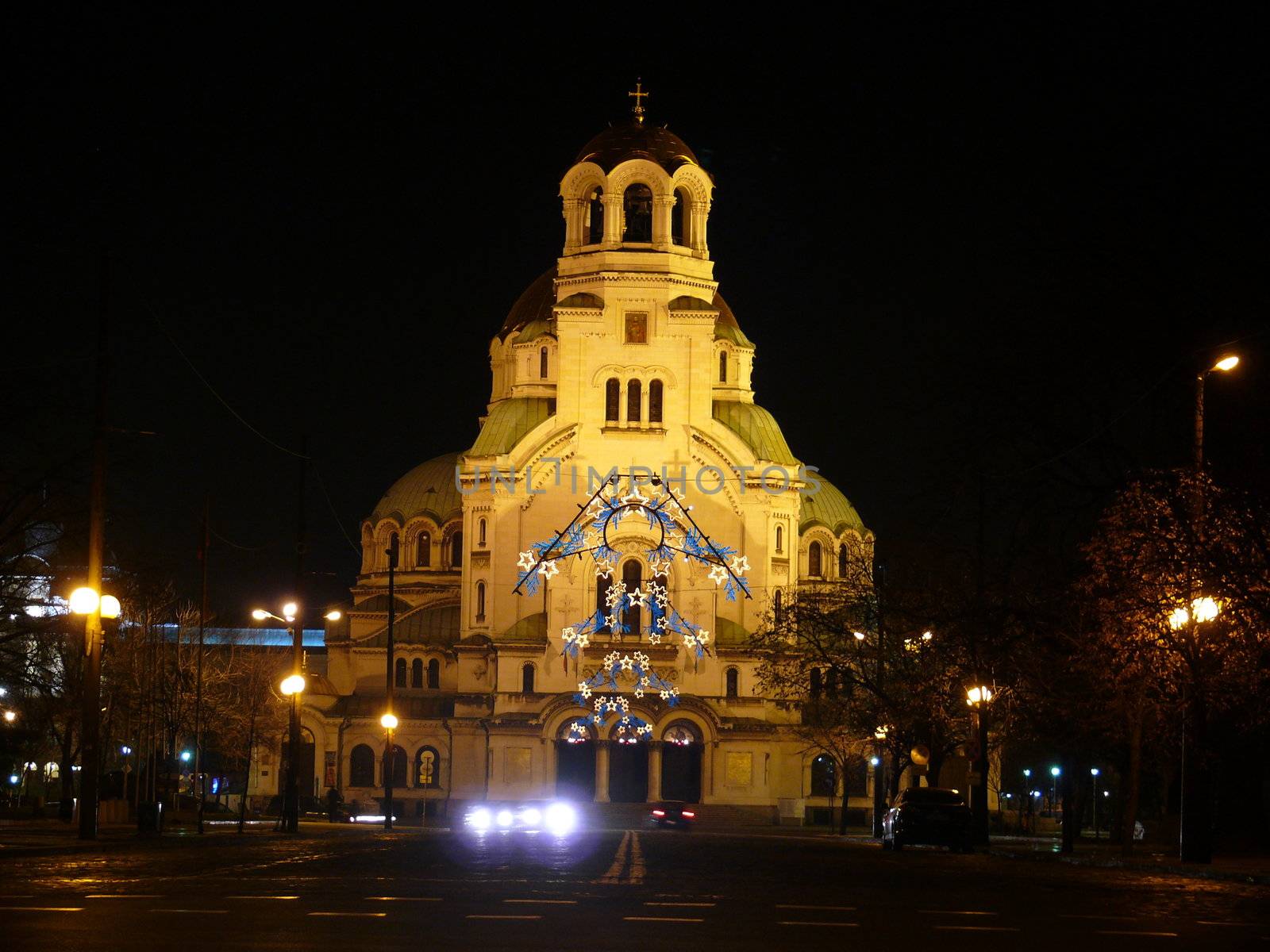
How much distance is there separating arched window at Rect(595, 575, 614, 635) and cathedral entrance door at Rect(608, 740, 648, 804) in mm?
5132

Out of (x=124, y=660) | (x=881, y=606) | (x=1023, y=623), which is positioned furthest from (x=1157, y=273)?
(x=124, y=660)

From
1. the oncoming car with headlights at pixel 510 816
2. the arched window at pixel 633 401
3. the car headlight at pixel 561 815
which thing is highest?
the arched window at pixel 633 401

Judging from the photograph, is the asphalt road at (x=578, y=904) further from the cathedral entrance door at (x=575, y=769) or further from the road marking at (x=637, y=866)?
the cathedral entrance door at (x=575, y=769)

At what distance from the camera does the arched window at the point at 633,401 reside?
3691 inches

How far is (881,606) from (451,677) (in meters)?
56.8

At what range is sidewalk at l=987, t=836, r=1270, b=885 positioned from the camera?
3086 cm

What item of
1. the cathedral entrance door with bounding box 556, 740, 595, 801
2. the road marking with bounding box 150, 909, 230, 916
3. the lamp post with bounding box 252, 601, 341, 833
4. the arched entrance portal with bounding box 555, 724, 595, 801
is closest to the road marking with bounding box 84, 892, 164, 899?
the road marking with bounding box 150, 909, 230, 916

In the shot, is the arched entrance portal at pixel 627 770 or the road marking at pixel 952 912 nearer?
the road marking at pixel 952 912

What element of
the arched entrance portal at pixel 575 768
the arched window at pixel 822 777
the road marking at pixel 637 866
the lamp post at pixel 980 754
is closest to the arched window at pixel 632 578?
the arched entrance portal at pixel 575 768

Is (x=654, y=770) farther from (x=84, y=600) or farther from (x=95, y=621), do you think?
(x=84, y=600)

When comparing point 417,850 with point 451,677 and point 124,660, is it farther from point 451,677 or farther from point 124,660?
point 451,677

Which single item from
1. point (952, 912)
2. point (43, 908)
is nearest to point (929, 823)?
point (952, 912)

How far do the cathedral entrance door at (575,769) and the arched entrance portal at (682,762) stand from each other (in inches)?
132
